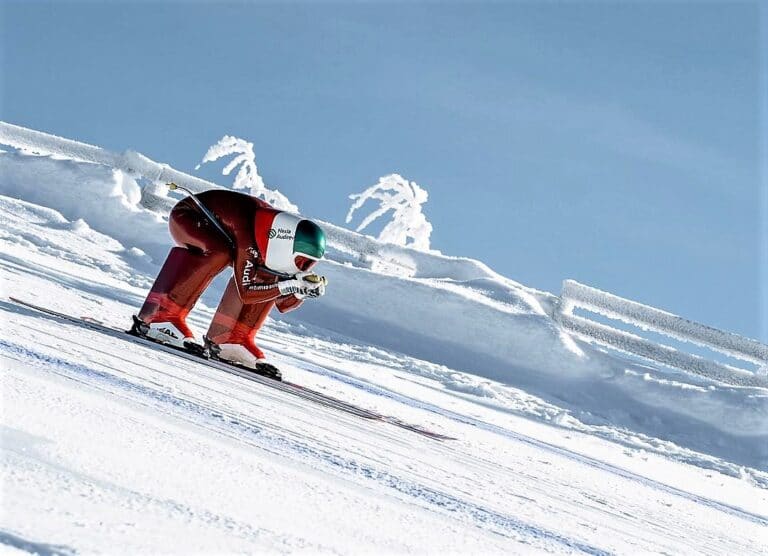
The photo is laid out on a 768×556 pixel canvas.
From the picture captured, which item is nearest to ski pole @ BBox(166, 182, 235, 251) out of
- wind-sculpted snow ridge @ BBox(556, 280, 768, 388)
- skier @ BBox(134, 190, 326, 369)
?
skier @ BBox(134, 190, 326, 369)

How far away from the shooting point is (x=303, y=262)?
182 inches

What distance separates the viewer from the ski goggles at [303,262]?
4609 millimetres

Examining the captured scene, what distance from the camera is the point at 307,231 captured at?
4.61 meters

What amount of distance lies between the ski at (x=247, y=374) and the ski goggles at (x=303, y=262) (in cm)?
55

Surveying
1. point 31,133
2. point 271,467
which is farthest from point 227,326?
point 31,133

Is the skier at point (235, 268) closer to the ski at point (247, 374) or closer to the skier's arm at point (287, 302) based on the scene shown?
the skier's arm at point (287, 302)

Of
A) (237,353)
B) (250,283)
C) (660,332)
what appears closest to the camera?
(250,283)

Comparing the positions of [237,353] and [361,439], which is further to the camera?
[237,353]

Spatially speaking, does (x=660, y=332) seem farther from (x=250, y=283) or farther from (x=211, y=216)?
(x=211, y=216)

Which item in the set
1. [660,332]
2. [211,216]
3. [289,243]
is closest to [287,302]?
→ [289,243]

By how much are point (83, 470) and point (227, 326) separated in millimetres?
3231

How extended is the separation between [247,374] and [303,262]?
2.28 feet

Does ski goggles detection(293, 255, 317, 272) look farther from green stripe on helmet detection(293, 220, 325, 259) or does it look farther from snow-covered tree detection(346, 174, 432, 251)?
snow-covered tree detection(346, 174, 432, 251)

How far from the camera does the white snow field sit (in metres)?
1.59
